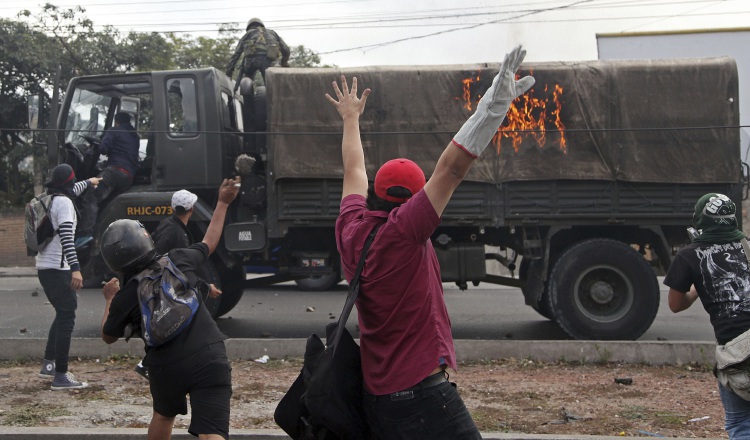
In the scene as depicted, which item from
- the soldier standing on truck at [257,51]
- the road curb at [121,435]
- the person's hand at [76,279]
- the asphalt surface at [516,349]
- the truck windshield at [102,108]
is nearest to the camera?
the road curb at [121,435]

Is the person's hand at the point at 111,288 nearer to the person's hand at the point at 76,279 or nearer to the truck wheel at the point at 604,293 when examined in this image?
the person's hand at the point at 76,279

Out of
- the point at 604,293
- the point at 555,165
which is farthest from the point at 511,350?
the point at 555,165

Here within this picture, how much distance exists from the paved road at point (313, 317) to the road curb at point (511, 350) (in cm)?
158

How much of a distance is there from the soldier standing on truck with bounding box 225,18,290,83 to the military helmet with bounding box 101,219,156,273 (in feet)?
20.6

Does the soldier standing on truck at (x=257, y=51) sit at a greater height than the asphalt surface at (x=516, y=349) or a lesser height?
greater

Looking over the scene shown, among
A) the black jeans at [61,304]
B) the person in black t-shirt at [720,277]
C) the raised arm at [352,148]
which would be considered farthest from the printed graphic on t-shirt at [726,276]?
the black jeans at [61,304]

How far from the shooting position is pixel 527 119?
8.61 metres

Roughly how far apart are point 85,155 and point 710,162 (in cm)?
691

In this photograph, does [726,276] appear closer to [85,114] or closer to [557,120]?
[557,120]

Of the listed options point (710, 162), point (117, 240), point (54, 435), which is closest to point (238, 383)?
point (54, 435)

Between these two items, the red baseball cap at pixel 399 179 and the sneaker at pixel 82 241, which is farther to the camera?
the sneaker at pixel 82 241

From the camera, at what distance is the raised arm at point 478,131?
8.36 ft

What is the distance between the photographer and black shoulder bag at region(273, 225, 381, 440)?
2787 mm

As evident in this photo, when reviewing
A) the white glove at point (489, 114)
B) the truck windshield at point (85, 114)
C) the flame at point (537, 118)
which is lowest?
the white glove at point (489, 114)
